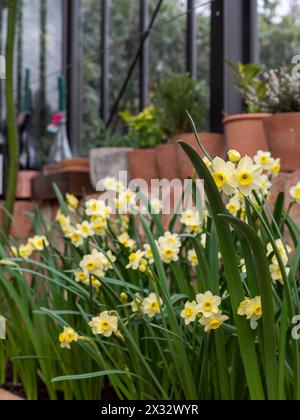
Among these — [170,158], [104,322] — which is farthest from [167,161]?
[104,322]

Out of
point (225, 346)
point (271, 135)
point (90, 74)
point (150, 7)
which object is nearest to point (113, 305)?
point (225, 346)

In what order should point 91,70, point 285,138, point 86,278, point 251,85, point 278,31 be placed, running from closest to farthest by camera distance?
point 86,278, point 285,138, point 251,85, point 278,31, point 91,70

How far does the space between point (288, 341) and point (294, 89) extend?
2.43 feet

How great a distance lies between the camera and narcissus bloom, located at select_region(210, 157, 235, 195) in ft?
2.34

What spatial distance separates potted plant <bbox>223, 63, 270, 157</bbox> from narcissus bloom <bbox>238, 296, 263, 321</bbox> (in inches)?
30.7

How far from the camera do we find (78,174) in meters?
2.30

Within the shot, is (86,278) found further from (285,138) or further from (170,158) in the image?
(170,158)

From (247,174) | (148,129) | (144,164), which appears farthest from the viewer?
(148,129)

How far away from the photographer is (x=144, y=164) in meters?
1.97

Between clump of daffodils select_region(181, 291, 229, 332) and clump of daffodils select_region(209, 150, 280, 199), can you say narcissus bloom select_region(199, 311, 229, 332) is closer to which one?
clump of daffodils select_region(181, 291, 229, 332)

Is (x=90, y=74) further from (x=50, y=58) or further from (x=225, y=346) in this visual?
(x=225, y=346)

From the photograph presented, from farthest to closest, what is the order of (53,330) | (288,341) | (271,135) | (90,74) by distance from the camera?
1. (90,74)
2. (271,135)
3. (53,330)
4. (288,341)

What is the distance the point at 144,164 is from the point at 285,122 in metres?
0.63

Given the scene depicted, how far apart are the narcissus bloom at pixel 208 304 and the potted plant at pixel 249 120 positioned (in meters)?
0.74
